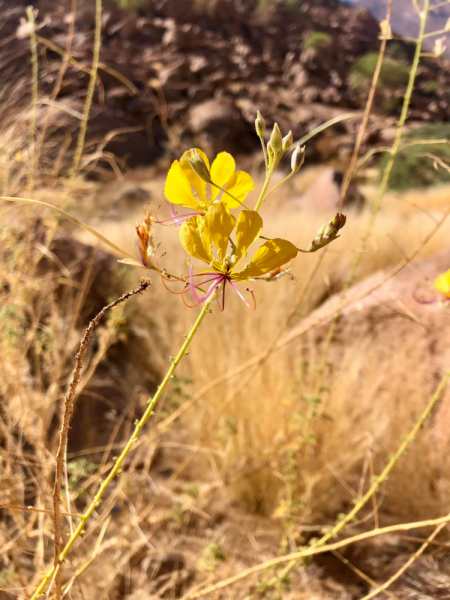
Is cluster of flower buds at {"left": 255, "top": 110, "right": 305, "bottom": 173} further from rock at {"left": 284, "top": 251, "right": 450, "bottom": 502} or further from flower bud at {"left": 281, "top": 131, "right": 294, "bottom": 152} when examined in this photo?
rock at {"left": 284, "top": 251, "right": 450, "bottom": 502}

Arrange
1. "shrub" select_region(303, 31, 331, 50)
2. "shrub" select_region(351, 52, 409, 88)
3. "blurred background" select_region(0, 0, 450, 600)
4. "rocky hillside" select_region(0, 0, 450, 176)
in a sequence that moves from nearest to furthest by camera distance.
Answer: "blurred background" select_region(0, 0, 450, 600)
"rocky hillside" select_region(0, 0, 450, 176)
"shrub" select_region(351, 52, 409, 88)
"shrub" select_region(303, 31, 331, 50)

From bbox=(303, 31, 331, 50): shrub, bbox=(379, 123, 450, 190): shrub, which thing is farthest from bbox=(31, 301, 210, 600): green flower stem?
bbox=(303, 31, 331, 50): shrub

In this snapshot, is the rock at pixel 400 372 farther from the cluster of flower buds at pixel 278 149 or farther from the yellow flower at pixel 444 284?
the cluster of flower buds at pixel 278 149

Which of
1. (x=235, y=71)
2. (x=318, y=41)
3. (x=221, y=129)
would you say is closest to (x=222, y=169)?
(x=221, y=129)

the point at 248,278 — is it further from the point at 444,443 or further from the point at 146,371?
the point at 146,371

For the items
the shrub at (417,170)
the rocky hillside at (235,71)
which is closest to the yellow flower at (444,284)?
the shrub at (417,170)

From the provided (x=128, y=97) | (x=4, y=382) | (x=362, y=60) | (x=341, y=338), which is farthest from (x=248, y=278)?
(x=362, y=60)
